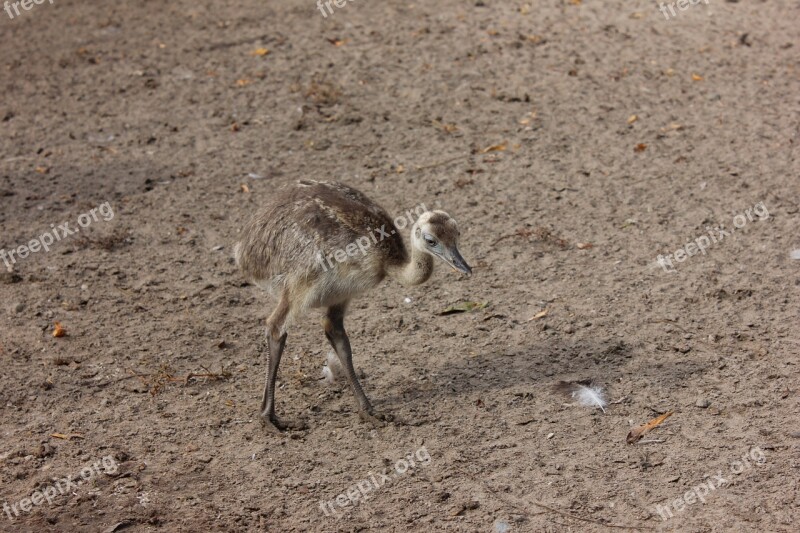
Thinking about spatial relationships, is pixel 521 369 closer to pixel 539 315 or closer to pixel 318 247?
pixel 539 315

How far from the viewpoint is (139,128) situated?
10.4 metres

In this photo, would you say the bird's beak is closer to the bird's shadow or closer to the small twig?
the bird's shadow

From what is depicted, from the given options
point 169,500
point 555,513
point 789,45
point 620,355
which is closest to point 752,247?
point 620,355

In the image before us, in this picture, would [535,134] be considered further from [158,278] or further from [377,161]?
[158,278]

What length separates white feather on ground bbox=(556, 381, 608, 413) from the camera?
6422 millimetres

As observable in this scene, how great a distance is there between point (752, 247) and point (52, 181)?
6.63m
